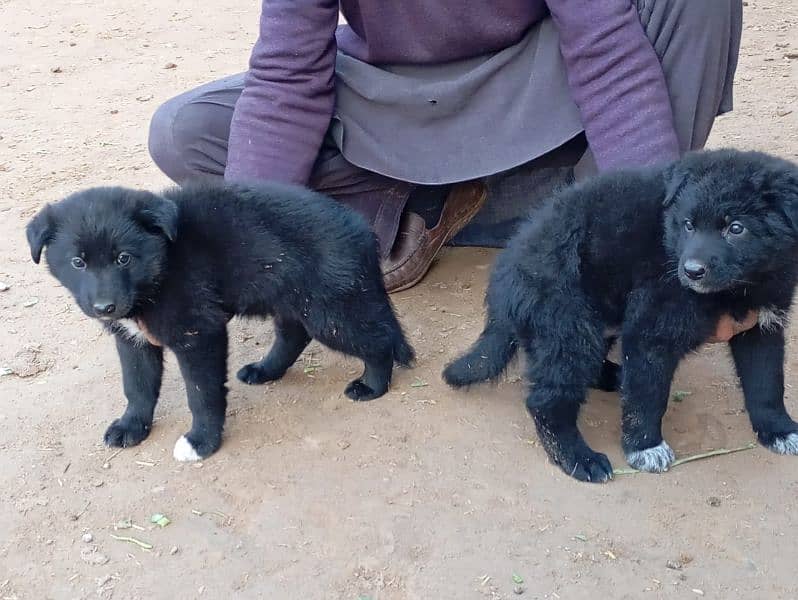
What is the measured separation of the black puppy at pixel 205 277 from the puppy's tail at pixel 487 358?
0.33 metres

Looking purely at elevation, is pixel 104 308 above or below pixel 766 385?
above

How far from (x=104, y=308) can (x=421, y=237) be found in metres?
2.10

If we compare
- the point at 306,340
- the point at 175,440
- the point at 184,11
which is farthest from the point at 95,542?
the point at 184,11

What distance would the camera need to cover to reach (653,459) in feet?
11.3

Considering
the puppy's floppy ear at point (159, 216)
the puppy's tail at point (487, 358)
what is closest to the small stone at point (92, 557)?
the puppy's floppy ear at point (159, 216)

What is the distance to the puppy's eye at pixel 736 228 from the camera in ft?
10.1

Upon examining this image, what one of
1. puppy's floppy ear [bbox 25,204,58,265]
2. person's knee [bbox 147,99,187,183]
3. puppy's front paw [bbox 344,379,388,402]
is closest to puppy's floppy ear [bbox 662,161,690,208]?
puppy's front paw [bbox 344,379,388,402]

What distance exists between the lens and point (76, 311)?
4836 millimetres

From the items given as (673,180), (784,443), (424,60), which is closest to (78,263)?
(424,60)

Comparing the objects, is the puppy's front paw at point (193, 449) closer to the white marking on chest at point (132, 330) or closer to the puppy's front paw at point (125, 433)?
the puppy's front paw at point (125, 433)

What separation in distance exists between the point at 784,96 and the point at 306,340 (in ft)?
16.2

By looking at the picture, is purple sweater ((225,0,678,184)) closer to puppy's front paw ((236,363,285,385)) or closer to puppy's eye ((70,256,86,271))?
puppy's front paw ((236,363,285,385))

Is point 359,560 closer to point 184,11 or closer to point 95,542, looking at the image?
point 95,542

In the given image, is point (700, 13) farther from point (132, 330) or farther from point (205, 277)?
point (132, 330)
